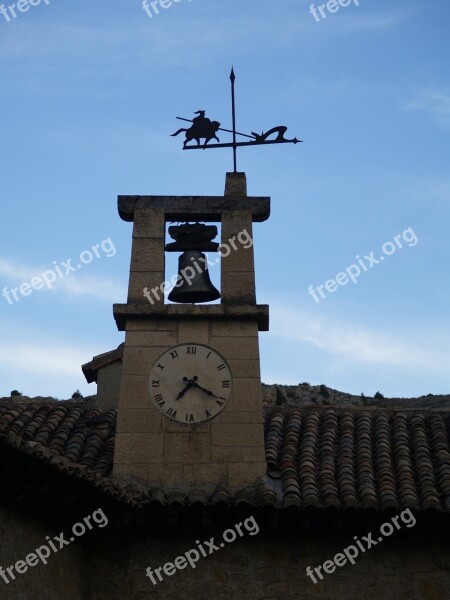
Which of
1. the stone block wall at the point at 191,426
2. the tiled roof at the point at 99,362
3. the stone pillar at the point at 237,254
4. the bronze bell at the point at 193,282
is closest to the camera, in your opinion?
the stone block wall at the point at 191,426

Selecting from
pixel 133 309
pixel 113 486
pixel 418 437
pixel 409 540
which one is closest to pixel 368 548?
pixel 409 540

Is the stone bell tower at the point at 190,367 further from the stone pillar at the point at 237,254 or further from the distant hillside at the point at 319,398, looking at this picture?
the distant hillside at the point at 319,398

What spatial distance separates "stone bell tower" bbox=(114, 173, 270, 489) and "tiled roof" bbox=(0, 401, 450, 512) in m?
0.29

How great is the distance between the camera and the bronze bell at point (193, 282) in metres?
13.4

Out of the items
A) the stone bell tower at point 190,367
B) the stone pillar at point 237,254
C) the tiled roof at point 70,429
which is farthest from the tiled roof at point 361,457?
the tiled roof at point 70,429

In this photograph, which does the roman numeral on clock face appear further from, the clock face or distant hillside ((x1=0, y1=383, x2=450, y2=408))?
distant hillside ((x1=0, y1=383, x2=450, y2=408))

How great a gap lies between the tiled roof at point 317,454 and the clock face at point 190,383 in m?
0.78

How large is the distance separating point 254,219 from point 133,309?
6.14ft

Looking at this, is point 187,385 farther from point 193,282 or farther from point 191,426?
point 193,282

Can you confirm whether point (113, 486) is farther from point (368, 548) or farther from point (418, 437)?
point (418, 437)

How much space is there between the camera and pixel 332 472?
12359mm

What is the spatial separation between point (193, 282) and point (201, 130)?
6.45ft

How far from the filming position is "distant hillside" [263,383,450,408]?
23.3 m

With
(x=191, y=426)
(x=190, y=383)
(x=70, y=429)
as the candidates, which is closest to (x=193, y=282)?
(x=190, y=383)
